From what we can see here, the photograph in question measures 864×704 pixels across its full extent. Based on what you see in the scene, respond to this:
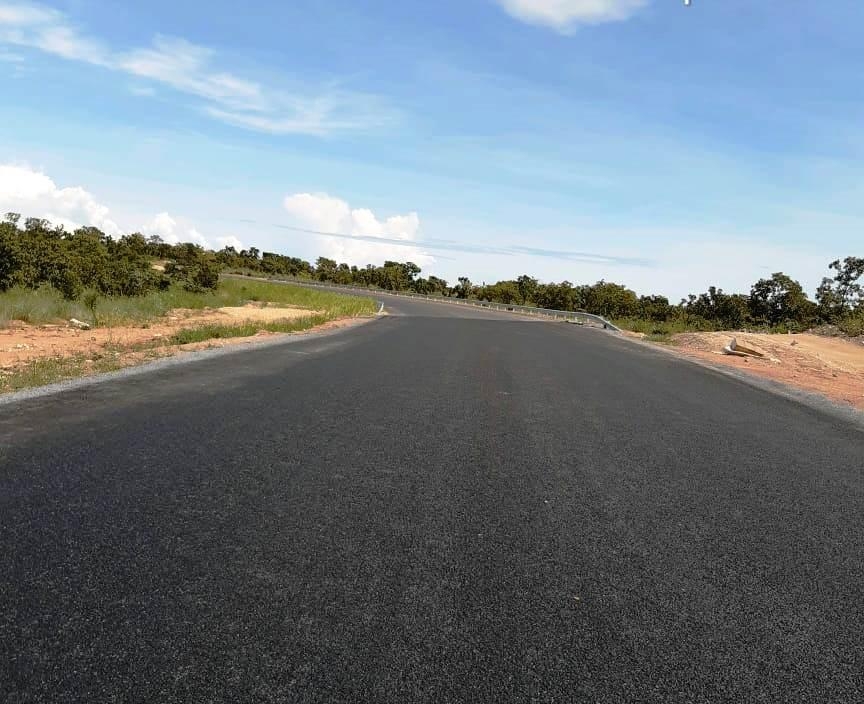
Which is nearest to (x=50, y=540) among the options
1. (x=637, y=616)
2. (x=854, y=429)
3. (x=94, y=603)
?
(x=94, y=603)

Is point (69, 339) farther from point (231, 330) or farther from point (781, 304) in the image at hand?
point (781, 304)

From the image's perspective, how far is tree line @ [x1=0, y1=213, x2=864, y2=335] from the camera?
76.8 feet

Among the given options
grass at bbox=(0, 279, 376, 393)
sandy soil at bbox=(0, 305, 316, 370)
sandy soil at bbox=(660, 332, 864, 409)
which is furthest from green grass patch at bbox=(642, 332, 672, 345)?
sandy soil at bbox=(0, 305, 316, 370)

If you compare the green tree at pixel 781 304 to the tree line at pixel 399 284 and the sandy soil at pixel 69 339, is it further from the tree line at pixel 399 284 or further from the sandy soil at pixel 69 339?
the sandy soil at pixel 69 339

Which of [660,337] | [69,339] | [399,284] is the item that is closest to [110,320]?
[69,339]

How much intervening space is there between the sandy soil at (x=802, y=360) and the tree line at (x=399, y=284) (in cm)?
651

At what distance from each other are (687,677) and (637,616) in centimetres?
49

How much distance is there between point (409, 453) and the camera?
613 cm

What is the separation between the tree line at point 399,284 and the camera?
2341 centimetres

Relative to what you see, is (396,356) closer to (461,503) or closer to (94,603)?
(461,503)

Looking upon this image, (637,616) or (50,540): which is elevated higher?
(637,616)

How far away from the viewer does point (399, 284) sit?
9969 cm

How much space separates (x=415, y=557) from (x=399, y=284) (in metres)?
96.8

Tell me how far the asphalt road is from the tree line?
18766mm
